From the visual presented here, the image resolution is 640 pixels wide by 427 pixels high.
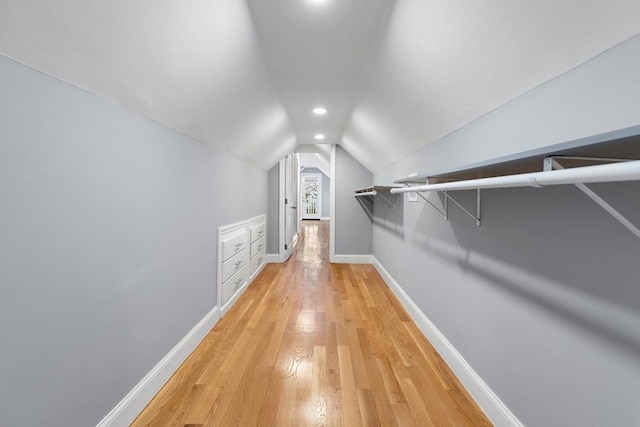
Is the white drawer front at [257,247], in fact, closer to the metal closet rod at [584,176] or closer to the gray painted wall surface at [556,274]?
the gray painted wall surface at [556,274]

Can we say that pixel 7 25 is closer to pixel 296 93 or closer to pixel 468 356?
pixel 296 93

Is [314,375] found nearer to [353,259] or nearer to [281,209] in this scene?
[353,259]

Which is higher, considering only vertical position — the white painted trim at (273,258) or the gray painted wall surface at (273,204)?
the gray painted wall surface at (273,204)

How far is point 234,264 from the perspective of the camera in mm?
2930

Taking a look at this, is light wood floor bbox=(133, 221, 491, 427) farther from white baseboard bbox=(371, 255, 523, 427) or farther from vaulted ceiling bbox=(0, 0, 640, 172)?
vaulted ceiling bbox=(0, 0, 640, 172)

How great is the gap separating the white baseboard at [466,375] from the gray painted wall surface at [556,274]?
5 centimetres

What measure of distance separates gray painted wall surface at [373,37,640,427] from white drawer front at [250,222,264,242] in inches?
105

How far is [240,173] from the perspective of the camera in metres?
3.21

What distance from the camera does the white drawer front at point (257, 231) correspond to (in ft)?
12.1

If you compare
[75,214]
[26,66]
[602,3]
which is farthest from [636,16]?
[75,214]

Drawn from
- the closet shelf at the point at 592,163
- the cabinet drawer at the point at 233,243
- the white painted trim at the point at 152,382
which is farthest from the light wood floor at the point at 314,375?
the closet shelf at the point at 592,163

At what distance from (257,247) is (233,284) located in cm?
112

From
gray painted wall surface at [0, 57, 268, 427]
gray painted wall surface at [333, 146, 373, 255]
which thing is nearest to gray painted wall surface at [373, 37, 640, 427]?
gray painted wall surface at [0, 57, 268, 427]

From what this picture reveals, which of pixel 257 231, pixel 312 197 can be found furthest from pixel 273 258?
pixel 312 197
